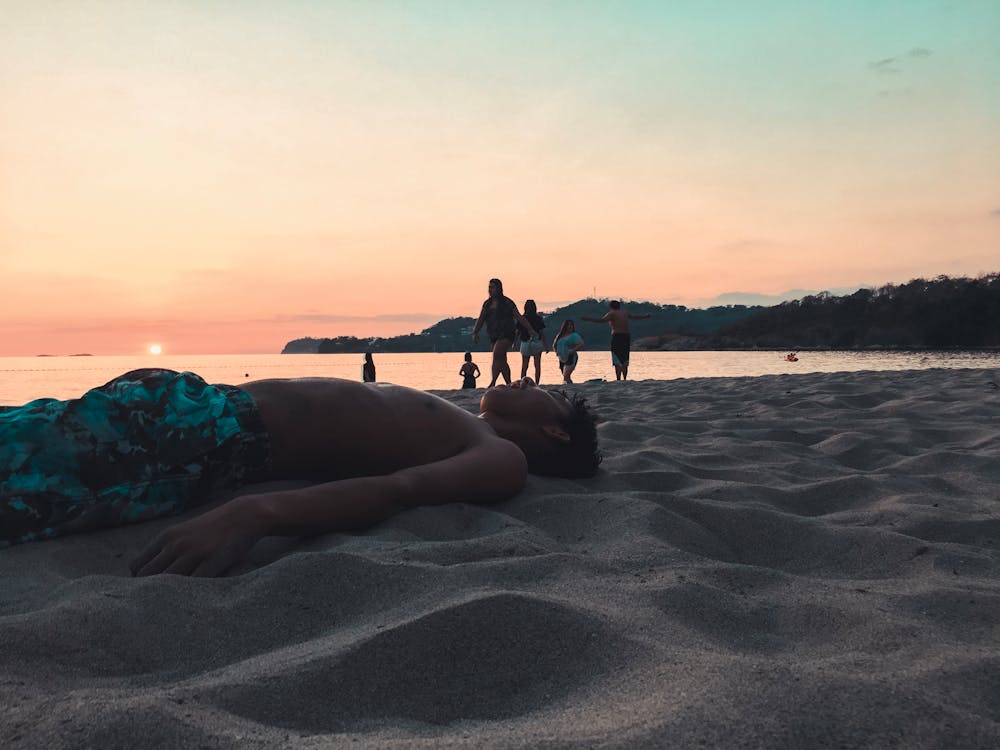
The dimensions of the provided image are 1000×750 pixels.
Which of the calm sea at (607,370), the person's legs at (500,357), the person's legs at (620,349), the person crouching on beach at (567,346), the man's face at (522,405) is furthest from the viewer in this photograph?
the calm sea at (607,370)

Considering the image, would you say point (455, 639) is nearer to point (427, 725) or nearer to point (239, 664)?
point (427, 725)

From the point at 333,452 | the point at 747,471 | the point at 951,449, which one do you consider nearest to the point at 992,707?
the point at 333,452

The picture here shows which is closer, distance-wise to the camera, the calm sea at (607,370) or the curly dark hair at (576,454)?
the curly dark hair at (576,454)

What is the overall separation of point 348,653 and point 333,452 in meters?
1.34

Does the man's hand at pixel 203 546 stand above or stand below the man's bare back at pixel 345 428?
below

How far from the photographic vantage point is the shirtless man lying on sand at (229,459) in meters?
2.11

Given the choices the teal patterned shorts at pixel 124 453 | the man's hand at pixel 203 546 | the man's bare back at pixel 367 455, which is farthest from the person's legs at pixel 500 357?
the man's hand at pixel 203 546

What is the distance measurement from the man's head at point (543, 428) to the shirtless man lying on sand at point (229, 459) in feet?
0.54

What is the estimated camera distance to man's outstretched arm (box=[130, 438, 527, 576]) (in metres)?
1.90

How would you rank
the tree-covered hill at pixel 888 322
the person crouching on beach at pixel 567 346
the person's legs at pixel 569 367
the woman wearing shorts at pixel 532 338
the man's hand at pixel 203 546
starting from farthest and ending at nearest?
the tree-covered hill at pixel 888 322 < the person crouching on beach at pixel 567 346 < the person's legs at pixel 569 367 < the woman wearing shorts at pixel 532 338 < the man's hand at pixel 203 546

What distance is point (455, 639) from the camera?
4.69 feet

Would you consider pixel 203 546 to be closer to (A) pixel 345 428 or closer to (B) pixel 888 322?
(A) pixel 345 428

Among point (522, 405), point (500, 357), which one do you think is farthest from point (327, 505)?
point (500, 357)

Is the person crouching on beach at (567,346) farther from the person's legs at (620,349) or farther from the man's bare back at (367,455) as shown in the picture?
the man's bare back at (367,455)
